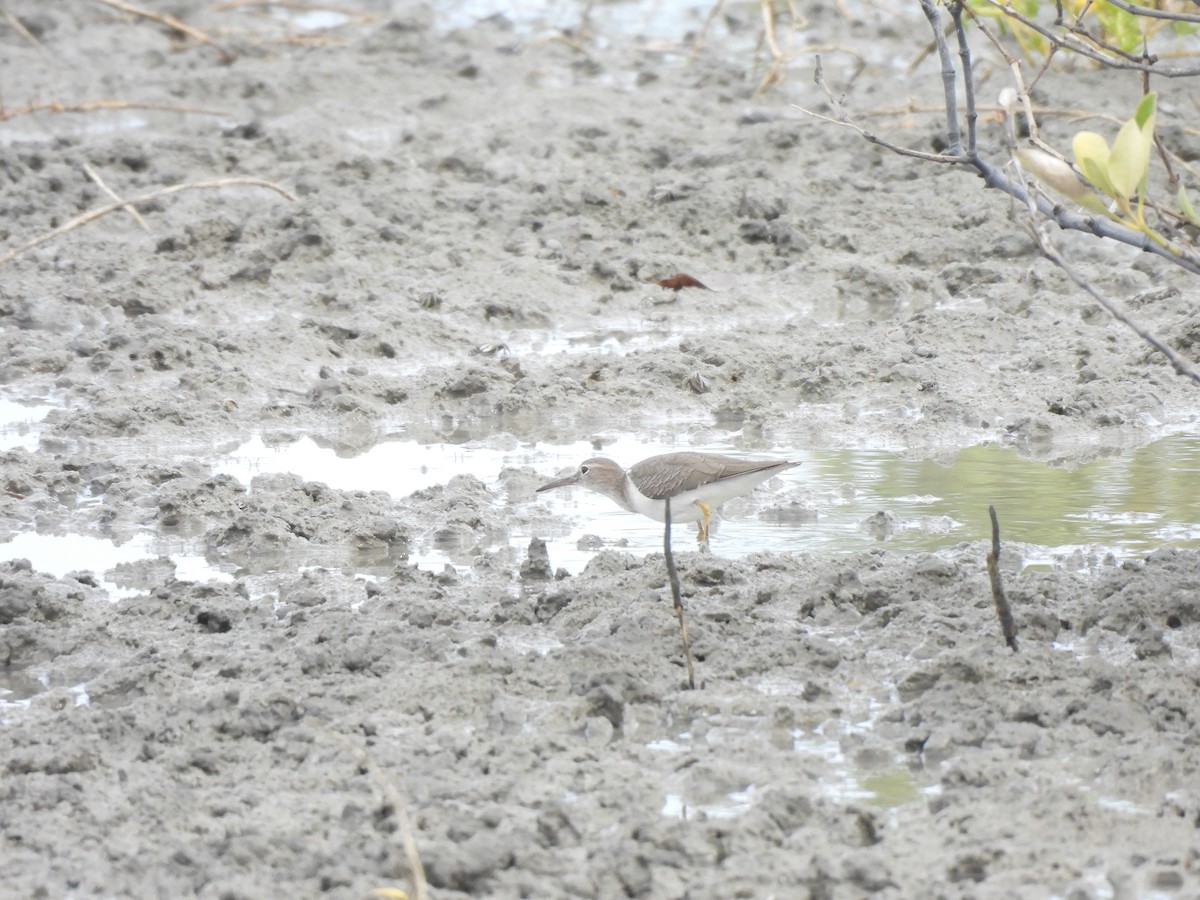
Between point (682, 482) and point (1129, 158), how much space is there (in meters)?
2.24

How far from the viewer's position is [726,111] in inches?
466

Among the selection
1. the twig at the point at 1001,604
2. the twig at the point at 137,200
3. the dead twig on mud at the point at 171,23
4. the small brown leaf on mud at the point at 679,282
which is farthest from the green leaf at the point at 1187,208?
the dead twig on mud at the point at 171,23

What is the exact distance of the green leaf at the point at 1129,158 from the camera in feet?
12.1

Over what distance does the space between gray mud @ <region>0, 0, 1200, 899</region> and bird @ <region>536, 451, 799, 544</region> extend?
33 cm

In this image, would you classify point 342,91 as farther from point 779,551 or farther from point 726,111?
point 779,551

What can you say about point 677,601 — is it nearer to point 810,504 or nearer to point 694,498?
point 694,498

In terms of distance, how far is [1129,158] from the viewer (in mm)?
3693

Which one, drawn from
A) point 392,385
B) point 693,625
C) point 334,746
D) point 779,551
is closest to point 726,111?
point 392,385

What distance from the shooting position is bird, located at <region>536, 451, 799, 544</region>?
5652 millimetres

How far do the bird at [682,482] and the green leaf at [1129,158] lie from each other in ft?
6.96

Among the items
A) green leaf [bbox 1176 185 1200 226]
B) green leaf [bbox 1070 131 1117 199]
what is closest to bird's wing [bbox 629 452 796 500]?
green leaf [bbox 1176 185 1200 226]

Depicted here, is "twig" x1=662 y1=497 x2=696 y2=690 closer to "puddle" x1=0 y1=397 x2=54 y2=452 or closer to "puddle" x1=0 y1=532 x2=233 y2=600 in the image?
"puddle" x1=0 y1=532 x2=233 y2=600

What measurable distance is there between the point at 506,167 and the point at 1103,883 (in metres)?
7.69

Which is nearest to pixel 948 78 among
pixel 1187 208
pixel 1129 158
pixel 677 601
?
pixel 1187 208
